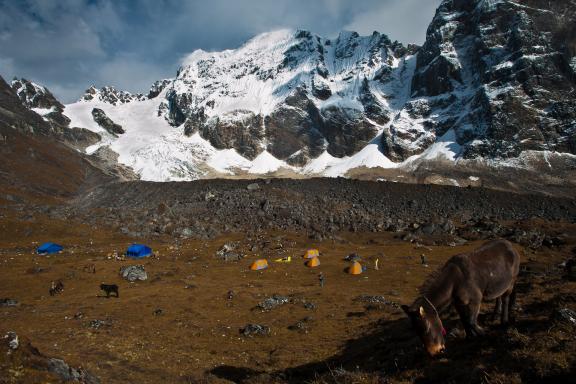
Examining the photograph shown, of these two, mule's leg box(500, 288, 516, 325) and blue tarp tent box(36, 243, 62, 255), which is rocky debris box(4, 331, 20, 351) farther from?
blue tarp tent box(36, 243, 62, 255)

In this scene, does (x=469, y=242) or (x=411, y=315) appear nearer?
(x=411, y=315)

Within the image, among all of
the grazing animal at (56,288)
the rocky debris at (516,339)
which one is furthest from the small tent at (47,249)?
the rocky debris at (516,339)

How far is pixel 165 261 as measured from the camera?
60000 millimetres

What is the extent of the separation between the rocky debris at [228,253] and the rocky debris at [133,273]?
15568mm

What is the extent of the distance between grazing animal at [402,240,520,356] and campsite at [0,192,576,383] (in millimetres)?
959

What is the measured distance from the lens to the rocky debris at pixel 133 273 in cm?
4819

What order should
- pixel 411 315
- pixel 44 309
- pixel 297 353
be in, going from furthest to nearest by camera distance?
pixel 44 309, pixel 297 353, pixel 411 315

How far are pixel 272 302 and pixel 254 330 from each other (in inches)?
318

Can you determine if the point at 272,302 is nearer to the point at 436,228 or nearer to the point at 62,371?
the point at 62,371

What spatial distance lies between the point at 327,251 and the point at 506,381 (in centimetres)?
6172

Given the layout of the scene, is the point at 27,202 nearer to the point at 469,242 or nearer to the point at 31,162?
the point at 31,162

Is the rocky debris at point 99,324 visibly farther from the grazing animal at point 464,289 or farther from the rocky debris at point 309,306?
the grazing animal at point 464,289

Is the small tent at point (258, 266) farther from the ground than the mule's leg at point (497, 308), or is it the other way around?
the mule's leg at point (497, 308)

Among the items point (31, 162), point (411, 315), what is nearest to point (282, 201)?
point (411, 315)
